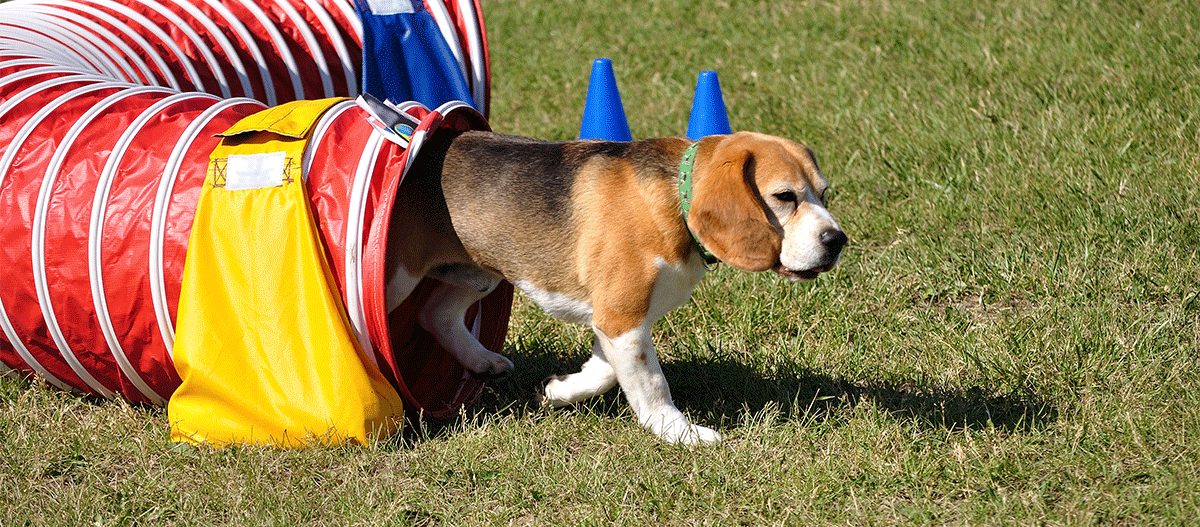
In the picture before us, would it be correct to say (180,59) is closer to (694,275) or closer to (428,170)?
(428,170)

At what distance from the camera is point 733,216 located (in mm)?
4008

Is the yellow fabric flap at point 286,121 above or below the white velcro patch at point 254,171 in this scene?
above

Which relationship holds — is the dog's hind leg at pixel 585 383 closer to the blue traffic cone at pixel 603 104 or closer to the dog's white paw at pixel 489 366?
the dog's white paw at pixel 489 366

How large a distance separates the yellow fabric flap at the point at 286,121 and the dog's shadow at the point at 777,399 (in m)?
1.31

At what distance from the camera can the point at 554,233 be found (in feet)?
14.2

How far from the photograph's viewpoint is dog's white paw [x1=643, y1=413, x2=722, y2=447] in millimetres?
4469

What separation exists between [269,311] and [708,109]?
11.3 ft

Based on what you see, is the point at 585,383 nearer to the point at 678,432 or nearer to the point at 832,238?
the point at 678,432

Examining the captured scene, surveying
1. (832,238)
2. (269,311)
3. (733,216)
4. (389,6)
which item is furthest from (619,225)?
(389,6)

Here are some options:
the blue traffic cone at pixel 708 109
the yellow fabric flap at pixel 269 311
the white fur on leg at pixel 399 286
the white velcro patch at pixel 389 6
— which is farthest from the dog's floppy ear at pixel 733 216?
the white velcro patch at pixel 389 6

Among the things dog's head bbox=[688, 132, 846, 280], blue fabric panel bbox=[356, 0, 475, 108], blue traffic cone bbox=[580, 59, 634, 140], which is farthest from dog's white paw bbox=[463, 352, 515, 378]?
blue traffic cone bbox=[580, 59, 634, 140]

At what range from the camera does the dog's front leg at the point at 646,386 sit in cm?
432

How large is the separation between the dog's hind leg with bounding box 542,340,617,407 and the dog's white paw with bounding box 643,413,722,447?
289 millimetres

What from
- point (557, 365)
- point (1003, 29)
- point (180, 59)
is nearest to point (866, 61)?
point (1003, 29)
